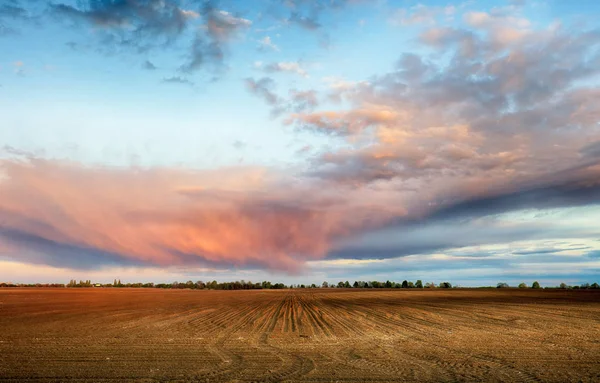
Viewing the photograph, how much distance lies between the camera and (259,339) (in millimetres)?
18875

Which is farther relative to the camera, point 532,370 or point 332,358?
point 332,358

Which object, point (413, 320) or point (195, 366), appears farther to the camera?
point (413, 320)

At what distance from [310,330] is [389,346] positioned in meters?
6.21

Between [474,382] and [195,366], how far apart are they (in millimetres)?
8055

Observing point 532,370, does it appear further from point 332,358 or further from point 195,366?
point 195,366

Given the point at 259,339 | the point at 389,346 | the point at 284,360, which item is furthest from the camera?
the point at 259,339

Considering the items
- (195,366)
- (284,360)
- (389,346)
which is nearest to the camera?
(195,366)

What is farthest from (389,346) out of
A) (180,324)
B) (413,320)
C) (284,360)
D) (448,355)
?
(180,324)

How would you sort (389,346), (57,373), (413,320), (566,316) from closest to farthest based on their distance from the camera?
(57,373) → (389,346) → (413,320) → (566,316)

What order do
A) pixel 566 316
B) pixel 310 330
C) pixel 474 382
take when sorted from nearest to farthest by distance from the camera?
pixel 474 382 → pixel 310 330 → pixel 566 316

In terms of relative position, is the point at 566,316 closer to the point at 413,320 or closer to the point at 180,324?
the point at 413,320

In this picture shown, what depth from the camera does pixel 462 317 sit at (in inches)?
1171

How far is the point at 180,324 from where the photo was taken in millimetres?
25469

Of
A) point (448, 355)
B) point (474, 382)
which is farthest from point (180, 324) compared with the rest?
→ point (474, 382)
